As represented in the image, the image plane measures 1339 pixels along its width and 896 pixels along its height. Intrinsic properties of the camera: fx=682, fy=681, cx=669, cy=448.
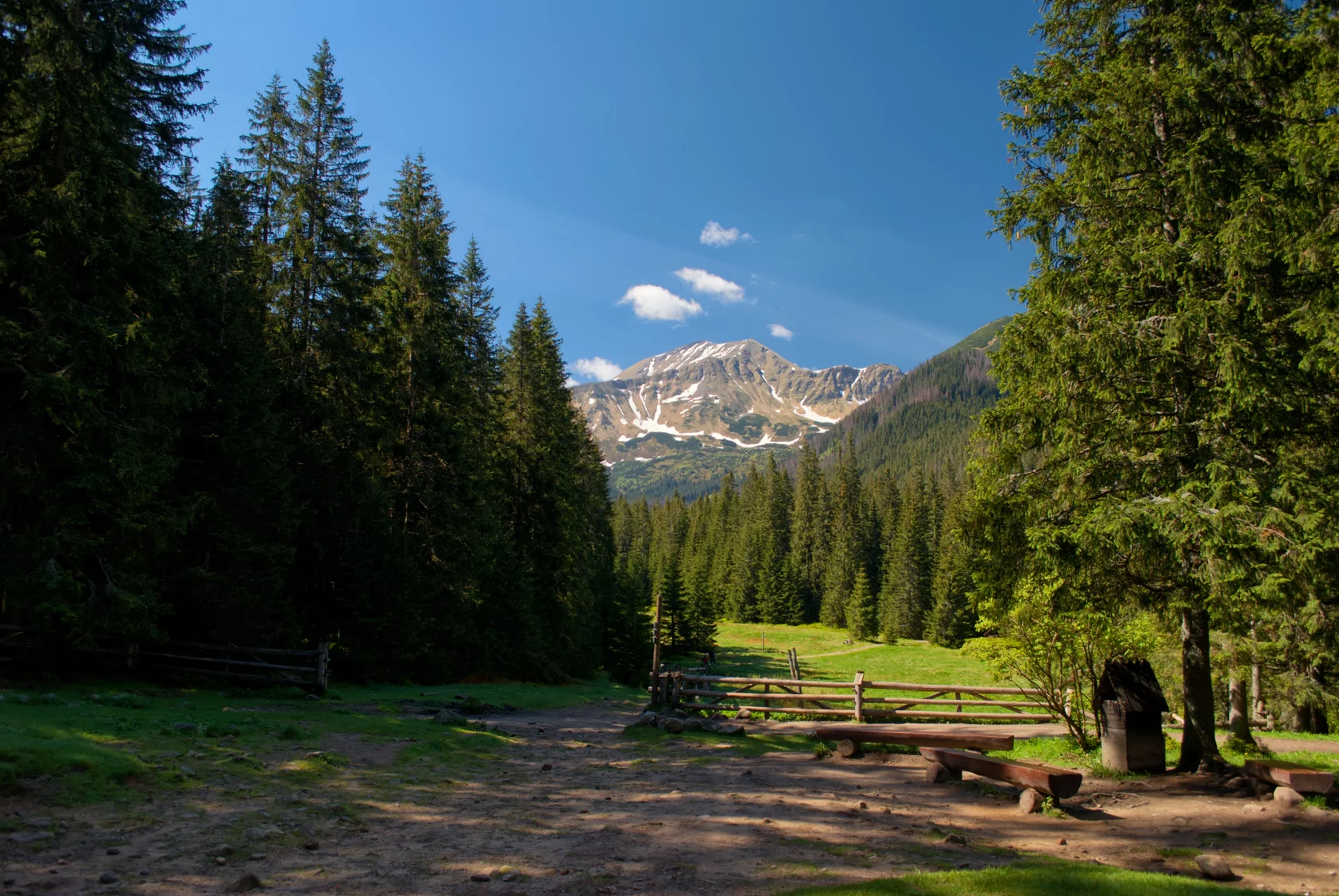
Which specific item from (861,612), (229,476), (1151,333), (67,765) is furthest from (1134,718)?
(861,612)

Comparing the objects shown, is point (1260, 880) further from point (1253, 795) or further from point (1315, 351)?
point (1315, 351)

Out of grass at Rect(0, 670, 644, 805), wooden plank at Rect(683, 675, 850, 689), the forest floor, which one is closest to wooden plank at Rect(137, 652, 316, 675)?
grass at Rect(0, 670, 644, 805)

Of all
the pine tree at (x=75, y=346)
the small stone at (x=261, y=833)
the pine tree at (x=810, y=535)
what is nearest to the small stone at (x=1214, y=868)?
the small stone at (x=261, y=833)

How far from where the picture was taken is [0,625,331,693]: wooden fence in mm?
16406

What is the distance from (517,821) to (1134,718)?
9.62 meters

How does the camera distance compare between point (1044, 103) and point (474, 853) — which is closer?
point (474, 853)

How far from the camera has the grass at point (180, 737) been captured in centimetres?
755

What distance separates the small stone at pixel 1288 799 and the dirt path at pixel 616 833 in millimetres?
164

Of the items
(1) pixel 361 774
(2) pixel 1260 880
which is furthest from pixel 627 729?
(2) pixel 1260 880

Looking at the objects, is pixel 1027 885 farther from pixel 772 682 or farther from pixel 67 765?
pixel 772 682

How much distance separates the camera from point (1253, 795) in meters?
9.29

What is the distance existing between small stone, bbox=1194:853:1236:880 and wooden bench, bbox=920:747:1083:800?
2.02 metres

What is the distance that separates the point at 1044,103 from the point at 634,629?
32.7 meters

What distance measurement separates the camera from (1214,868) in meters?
6.34
